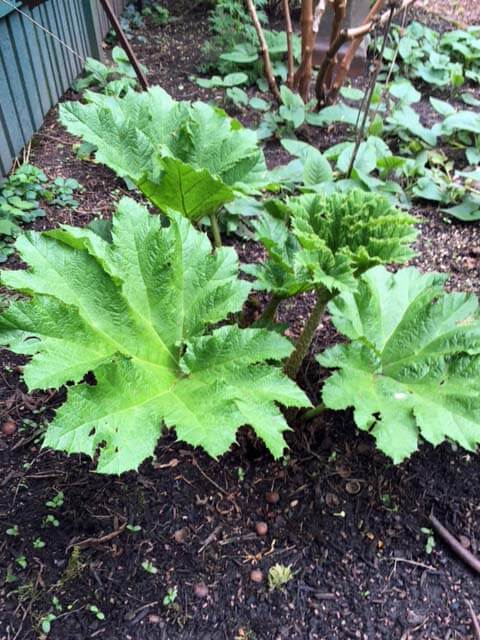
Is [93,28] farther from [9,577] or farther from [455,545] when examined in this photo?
[455,545]

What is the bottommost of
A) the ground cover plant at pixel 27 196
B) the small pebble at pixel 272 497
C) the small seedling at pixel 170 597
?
the small seedling at pixel 170 597

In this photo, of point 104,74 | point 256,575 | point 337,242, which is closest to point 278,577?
point 256,575

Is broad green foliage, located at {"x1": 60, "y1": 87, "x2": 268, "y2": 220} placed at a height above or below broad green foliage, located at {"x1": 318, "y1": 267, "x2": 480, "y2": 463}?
above

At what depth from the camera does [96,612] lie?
5.73 feet

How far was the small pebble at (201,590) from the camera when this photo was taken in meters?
1.83

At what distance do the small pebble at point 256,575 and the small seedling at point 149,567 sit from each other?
1.10ft

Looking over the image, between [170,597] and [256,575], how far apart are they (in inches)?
12.0

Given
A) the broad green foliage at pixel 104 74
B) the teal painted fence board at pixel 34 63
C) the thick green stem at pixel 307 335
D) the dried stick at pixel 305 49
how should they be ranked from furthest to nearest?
the broad green foliage at pixel 104 74 → the dried stick at pixel 305 49 → the teal painted fence board at pixel 34 63 → the thick green stem at pixel 307 335

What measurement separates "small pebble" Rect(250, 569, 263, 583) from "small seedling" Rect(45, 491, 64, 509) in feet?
2.41

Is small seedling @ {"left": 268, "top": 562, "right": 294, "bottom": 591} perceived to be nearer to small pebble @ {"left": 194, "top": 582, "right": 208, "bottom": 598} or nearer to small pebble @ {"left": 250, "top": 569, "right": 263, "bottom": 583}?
small pebble @ {"left": 250, "top": 569, "right": 263, "bottom": 583}

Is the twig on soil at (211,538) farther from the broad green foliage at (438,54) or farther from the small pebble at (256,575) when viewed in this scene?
the broad green foliage at (438,54)

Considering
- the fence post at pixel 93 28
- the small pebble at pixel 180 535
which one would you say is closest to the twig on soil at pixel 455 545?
the small pebble at pixel 180 535

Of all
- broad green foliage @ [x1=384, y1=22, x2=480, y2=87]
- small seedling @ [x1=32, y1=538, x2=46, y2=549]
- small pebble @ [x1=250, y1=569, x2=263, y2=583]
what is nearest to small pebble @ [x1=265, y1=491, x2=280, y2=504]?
small pebble @ [x1=250, y1=569, x2=263, y2=583]

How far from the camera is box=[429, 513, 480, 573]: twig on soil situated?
1930 millimetres
